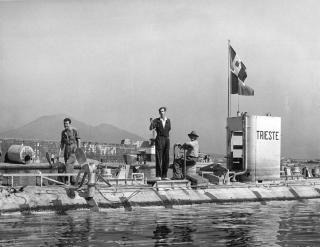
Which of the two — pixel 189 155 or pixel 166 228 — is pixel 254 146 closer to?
pixel 189 155

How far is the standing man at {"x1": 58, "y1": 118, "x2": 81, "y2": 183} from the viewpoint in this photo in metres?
Answer: 23.6

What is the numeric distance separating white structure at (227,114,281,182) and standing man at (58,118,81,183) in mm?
9280

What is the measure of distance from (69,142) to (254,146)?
1006 centimetres

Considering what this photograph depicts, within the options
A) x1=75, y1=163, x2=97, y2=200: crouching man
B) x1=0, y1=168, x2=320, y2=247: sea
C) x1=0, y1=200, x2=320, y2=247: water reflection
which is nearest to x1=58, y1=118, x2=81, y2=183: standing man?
x1=75, y1=163, x2=97, y2=200: crouching man

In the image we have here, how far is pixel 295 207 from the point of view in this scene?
25.6 m

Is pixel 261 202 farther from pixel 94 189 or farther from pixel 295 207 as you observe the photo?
pixel 94 189

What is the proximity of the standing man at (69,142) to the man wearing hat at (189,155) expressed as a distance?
487cm

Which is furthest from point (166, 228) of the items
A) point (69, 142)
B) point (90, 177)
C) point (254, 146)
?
point (254, 146)

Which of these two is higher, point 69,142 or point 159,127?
point 159,127

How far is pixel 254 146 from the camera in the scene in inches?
1166

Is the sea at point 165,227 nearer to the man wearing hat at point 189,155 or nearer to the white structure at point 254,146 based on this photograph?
the man wearing hat at point 189,155

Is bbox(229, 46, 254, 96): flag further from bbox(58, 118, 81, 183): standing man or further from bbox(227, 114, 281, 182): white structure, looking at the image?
bbox(58, 118, 81, 183): standing man

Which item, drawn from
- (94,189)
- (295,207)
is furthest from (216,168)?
(94,189)

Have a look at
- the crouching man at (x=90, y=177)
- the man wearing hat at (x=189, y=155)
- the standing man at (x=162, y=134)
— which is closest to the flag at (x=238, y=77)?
the man wearing hat at (x=189, y=155)
